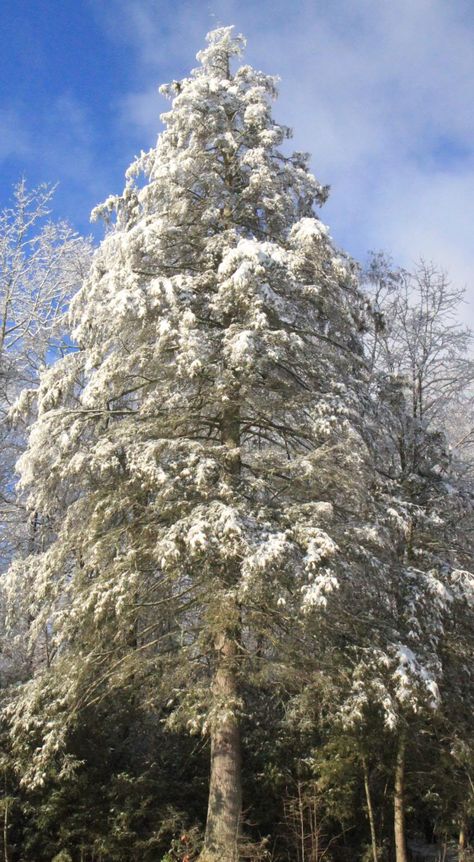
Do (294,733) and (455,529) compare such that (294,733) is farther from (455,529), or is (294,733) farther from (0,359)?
(0,359)

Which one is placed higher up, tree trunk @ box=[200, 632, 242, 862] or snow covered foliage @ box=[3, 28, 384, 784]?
snow covered foliage @ box=[3, 28, 384, 784]

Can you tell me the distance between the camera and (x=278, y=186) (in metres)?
8.97

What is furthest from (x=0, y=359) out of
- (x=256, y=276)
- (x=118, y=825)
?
(x=118, y=825)

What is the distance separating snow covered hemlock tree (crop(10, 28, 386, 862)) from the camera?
22.2 feet

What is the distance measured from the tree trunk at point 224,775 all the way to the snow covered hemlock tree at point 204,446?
20 mm

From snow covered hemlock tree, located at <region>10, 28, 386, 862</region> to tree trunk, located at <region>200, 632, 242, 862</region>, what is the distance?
0.02 meters

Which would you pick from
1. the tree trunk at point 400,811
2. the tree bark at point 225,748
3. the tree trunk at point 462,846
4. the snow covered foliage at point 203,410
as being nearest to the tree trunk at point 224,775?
the tree bark at point 225,748

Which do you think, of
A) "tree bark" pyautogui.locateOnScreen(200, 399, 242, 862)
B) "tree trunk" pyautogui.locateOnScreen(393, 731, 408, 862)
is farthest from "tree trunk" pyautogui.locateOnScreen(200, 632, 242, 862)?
"tree trunk" pyautogui.locateOnScreen(393, 731, 408, 862)

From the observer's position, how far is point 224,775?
7.34 meters

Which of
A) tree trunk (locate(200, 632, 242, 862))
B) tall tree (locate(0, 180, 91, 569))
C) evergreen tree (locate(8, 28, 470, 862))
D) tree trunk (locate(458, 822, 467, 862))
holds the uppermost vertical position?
tall tree (locate(0, 180, 91, 569))

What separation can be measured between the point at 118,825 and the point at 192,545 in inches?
183

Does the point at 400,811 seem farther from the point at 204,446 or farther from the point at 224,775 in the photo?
the point at 204,446

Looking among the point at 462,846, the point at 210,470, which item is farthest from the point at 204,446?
the point at 462,846

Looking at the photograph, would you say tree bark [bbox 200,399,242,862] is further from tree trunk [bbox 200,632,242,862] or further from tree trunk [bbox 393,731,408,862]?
tree trunk [bbox 393,731,408,862]
